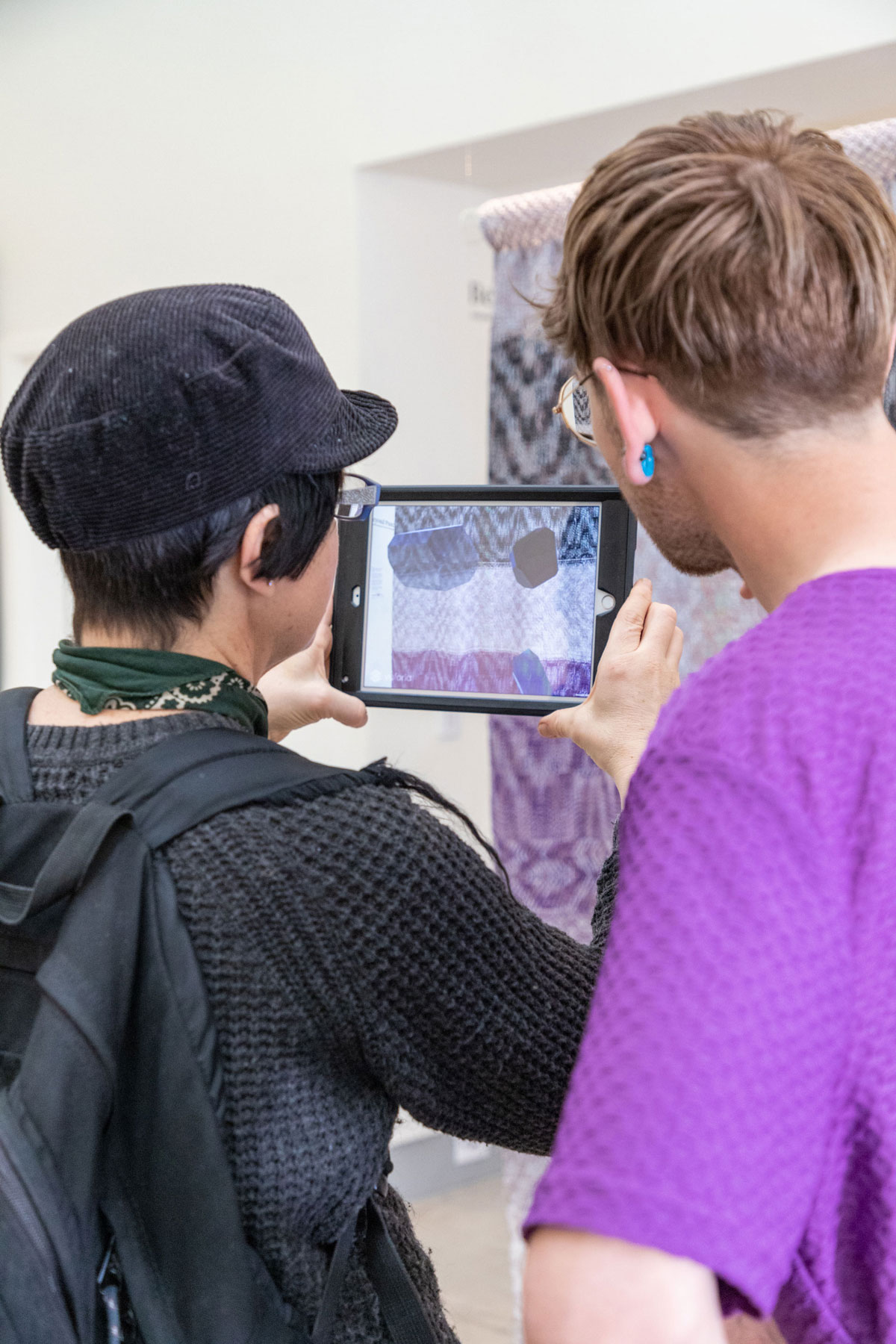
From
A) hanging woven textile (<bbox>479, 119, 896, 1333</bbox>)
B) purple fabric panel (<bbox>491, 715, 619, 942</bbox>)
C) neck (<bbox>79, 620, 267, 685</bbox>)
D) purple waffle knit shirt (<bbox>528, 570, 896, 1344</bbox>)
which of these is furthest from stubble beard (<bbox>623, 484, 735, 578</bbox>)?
purple fabric panel (<bbox>491, 715, 619, 942</bbox>)

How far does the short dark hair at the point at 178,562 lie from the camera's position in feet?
2.62

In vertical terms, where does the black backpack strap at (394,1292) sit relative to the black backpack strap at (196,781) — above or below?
below

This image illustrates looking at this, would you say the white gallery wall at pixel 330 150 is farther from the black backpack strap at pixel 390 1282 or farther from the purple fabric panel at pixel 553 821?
the black backpack strap at pixel 390 1282

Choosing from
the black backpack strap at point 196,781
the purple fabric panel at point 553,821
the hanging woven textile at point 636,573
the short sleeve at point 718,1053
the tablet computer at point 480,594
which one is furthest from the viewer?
the purple fabric panel at point 553,821

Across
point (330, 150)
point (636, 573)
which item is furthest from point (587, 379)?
point (330, 150)

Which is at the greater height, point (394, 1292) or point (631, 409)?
point (631, 409)

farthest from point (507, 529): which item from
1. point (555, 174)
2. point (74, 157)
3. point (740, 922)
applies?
point (74, 157)

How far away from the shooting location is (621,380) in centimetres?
68

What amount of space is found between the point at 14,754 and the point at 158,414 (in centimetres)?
23

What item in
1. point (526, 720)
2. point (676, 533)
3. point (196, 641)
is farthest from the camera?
point (526, 720)

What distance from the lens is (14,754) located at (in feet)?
2.60

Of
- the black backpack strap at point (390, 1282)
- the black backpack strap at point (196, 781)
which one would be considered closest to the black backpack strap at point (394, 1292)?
the black backpack strap at point (390, 1282)

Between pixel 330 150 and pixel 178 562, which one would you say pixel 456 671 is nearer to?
pixel 178 562

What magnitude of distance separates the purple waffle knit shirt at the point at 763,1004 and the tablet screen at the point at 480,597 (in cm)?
67
